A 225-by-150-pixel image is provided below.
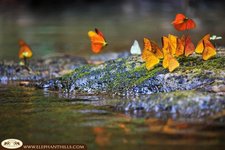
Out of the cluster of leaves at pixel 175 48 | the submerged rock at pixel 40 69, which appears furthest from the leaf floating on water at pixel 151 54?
the submerged rock at pixel 40 69

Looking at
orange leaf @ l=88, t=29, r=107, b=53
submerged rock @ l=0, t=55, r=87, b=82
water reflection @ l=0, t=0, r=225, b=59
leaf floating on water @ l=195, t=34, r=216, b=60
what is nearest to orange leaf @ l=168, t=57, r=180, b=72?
leaf floating on water @ l=195, t=34, r=216, b=60

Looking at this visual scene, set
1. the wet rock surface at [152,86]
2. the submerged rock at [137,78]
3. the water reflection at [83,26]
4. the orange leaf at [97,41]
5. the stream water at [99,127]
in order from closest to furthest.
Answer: the stream water at [99,127], the wet rock surface at [152,86], the submerged rock at [137,78], the orange leaf at [97,41], the water reflection at [83,26]

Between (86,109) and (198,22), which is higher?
(198,22)

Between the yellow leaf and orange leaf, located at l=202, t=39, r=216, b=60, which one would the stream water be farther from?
orange leaf, located at l=202, t=39, r=216, b=60

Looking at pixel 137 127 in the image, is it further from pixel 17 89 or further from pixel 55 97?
pixel 17 89

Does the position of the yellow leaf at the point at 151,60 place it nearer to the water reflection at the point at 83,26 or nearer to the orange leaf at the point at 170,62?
the orange leaf at the point at 170,62

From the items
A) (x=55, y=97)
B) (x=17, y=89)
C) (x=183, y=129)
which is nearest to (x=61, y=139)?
(x=183, y=129)

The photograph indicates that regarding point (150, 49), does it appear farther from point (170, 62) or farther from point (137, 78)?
point (137, 78)
